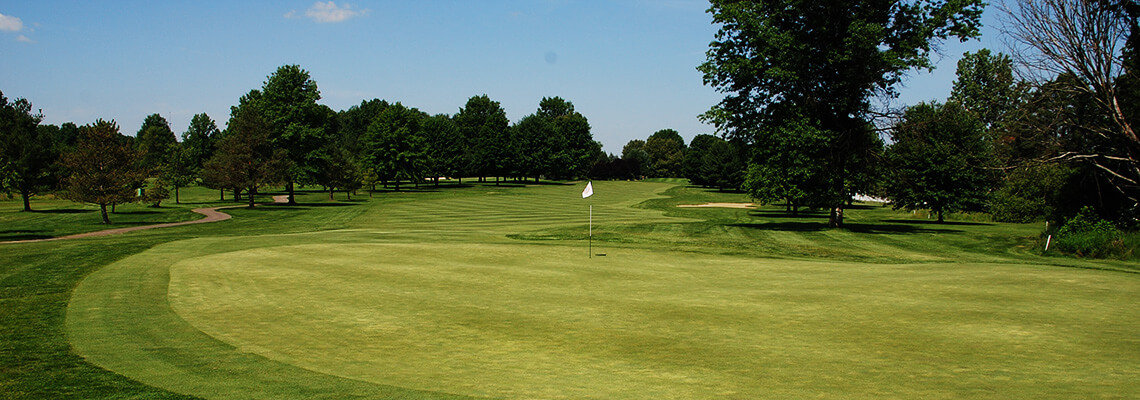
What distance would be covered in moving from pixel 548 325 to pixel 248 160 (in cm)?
5794

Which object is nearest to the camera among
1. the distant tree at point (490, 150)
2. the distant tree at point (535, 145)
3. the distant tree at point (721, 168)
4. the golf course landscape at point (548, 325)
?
the golf course landscape at point (548, 325)

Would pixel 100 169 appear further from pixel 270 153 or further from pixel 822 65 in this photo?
pixel 822 65

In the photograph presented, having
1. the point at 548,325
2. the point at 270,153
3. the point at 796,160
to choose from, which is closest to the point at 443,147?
the point at 270,153

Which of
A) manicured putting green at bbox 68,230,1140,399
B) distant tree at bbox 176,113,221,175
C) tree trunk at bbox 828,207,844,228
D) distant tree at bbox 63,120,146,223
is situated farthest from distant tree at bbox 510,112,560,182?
manicured putting green at bbox 68,230,1140,399

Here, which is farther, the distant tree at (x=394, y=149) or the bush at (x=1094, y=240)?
the distant tree at (x=394, y=149)

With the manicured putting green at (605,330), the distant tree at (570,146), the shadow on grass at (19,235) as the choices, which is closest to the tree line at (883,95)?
the manicured putting green at (605,330)

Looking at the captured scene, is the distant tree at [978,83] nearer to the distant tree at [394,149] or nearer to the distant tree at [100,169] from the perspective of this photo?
the distant tree at [394,149]

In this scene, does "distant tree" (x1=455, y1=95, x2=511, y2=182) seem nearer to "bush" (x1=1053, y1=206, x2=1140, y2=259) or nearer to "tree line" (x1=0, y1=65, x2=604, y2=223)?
"tree line" (x1=0, y1=65, x2=604, y2=223)

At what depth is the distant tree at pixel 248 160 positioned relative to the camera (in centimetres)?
6131

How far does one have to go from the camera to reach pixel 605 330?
12438 mm

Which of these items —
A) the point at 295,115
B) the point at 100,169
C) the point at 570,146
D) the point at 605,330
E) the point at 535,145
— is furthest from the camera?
the point at 570,146

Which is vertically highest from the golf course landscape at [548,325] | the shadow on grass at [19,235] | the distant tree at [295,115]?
the distant tree at [295,115]

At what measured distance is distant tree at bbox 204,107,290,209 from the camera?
61.3 metres

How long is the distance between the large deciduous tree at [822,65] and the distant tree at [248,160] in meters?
43.7
